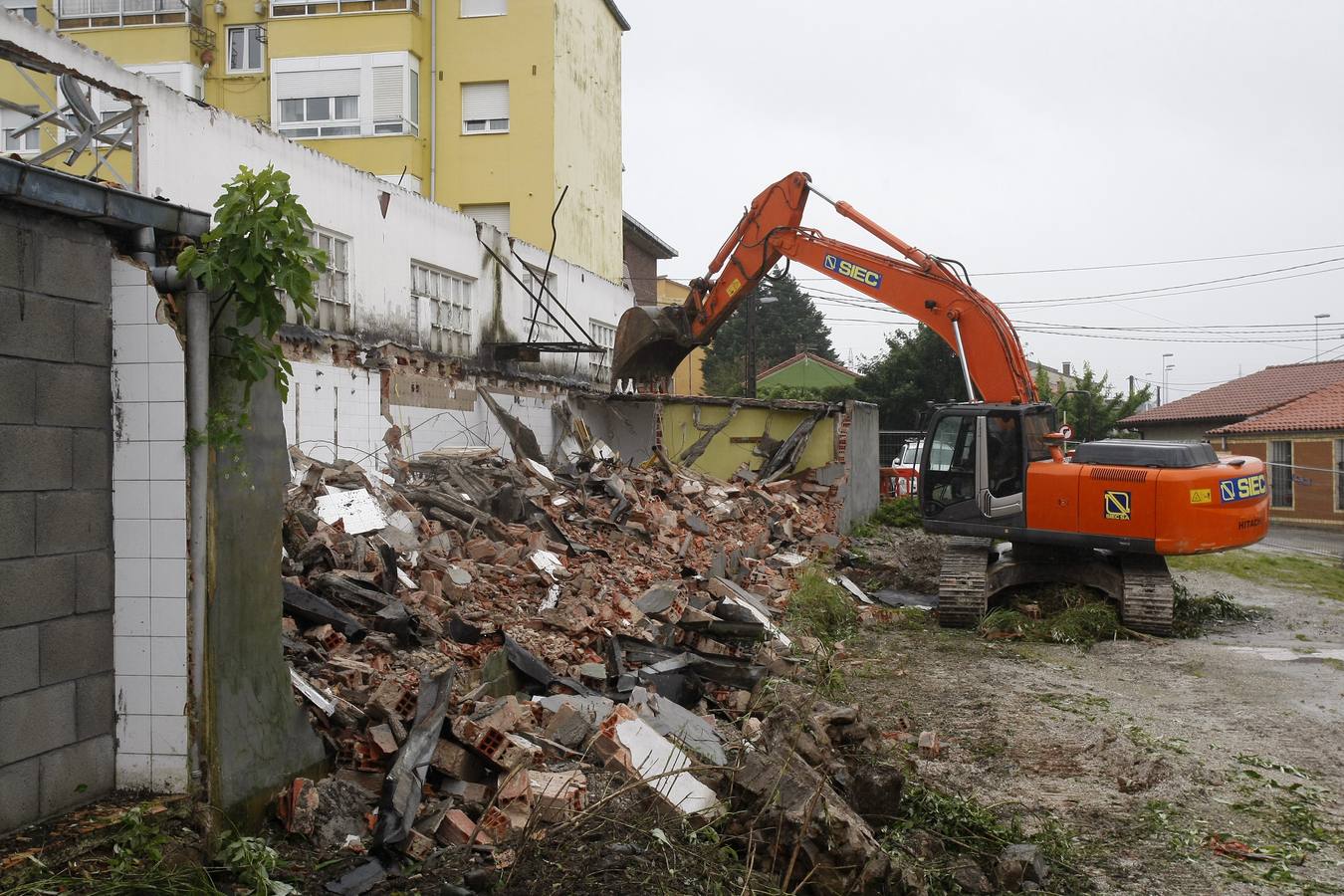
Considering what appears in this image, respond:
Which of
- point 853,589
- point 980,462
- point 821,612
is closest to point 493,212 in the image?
point 853,589

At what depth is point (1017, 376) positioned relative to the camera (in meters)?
11.8

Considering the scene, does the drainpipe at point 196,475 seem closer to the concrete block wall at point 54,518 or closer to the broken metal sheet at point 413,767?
the concrete block wall at point 54,518

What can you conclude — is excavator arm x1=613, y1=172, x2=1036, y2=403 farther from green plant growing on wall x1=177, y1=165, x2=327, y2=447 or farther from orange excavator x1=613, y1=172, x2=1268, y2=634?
green plant growing on wall x1=177, y1=165, x2=327, y2=447

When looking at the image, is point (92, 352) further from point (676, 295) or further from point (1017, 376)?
point (676, 295)

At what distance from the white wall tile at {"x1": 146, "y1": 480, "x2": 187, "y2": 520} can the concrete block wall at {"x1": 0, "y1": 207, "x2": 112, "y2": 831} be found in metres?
0.19

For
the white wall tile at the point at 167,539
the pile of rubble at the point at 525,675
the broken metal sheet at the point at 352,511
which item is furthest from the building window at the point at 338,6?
the white wall tile at the point at 167,539

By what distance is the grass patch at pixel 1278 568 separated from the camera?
48.8 feet

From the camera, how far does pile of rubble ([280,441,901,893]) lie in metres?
4.51

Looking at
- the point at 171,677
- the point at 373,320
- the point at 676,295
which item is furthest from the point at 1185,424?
the point at 171,677

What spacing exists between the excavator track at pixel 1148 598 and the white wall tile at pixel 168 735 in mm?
9403

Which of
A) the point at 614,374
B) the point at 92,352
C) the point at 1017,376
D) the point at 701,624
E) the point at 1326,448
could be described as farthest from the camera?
the point at 1326,448

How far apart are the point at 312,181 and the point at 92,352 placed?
9125 mm

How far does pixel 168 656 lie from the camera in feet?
13.7

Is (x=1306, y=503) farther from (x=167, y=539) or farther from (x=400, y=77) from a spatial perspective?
(x=167, y=539)
